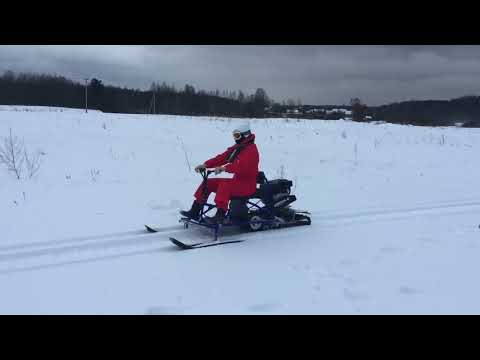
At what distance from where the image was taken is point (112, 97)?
71.8m

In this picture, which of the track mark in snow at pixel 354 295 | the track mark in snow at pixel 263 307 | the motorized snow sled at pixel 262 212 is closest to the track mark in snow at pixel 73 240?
the motorized snow sled at pixel 262 212

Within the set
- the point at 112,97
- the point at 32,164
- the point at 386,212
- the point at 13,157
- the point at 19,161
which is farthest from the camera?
the point at 112,97

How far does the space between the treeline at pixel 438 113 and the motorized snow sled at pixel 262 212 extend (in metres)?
28.8

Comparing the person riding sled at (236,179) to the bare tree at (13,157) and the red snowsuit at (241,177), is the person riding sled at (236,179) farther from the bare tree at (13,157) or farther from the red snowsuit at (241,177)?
the bare tree at (13,157)

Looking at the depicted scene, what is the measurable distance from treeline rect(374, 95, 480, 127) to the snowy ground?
25.1 m

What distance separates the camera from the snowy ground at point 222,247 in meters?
4.05

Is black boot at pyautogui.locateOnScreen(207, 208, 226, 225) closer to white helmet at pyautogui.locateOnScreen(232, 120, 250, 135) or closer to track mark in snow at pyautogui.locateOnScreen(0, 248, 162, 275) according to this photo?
track mark in snow at pyautogui.locateOnScreen(0, 248, 162, 275)

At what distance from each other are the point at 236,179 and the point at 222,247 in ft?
3.39

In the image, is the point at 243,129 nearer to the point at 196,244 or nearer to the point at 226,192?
the point at 226,192

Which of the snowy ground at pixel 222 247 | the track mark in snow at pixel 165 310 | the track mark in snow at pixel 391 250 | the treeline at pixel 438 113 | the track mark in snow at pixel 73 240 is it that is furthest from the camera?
the treeline at pixel 438 113

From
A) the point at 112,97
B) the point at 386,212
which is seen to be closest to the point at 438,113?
the point at 386,212
